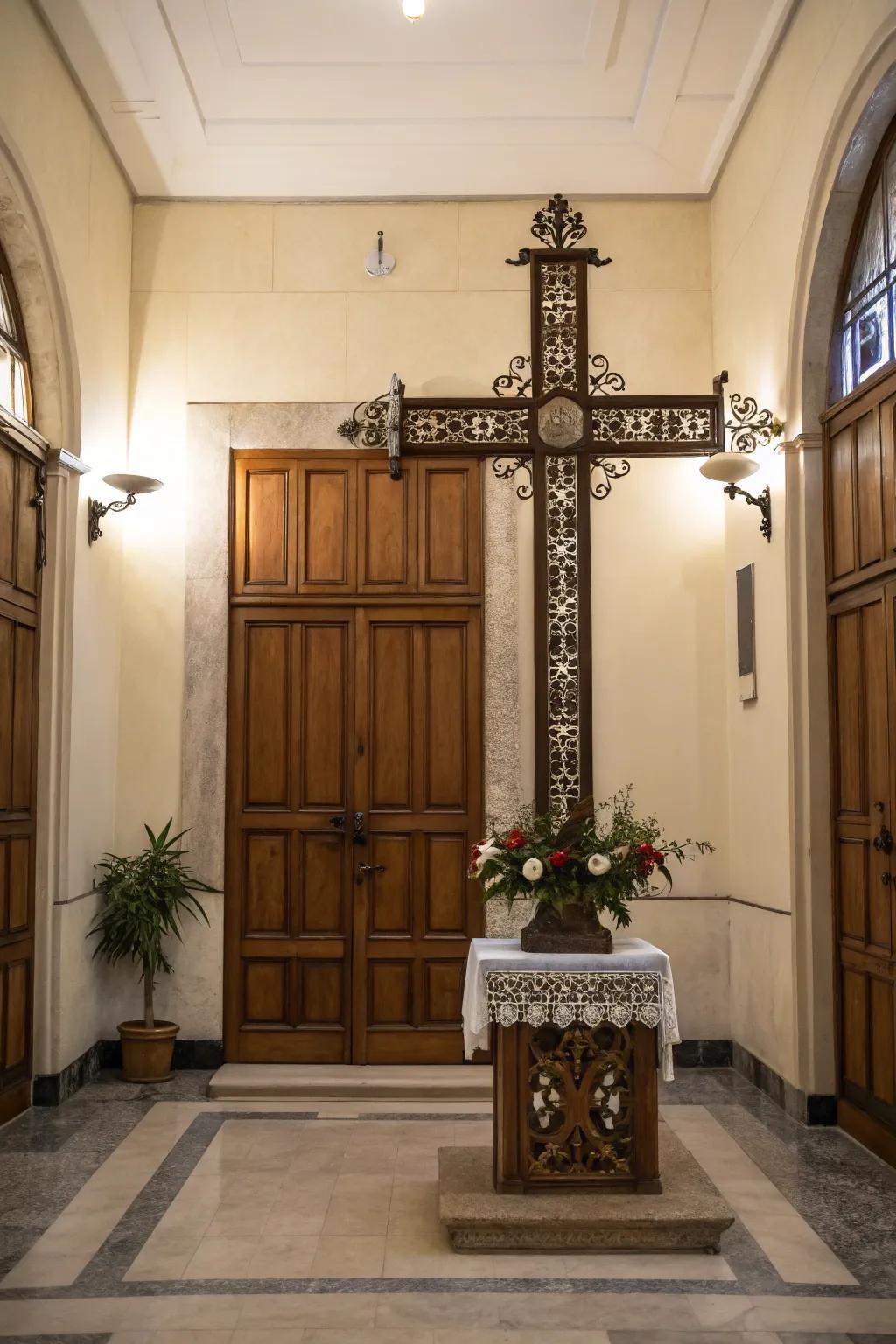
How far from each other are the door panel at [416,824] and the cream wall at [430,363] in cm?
38

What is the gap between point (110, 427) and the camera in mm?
6895

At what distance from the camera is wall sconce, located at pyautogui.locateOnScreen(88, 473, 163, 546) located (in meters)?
6.32

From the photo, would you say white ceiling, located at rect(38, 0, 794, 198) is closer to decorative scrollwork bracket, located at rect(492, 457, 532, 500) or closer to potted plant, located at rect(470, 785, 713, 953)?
decorative scrollwork bracket, located at rect(492, 457, 532, 500)

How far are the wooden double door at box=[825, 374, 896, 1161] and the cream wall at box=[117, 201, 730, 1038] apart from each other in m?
1.41

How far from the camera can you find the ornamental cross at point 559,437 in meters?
7.04

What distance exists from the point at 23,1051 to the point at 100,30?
4841 millimetres

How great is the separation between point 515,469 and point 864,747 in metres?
2.77

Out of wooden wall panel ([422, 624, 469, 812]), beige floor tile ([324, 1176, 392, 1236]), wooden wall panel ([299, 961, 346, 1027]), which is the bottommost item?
beige floor tile ([324, 1176, 392, 1236])

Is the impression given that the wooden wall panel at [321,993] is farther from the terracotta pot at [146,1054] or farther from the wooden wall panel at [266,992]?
the terracotta pot at [146,1054]

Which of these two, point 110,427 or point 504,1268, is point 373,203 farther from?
point 504,1268

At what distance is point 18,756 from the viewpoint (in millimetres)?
5852

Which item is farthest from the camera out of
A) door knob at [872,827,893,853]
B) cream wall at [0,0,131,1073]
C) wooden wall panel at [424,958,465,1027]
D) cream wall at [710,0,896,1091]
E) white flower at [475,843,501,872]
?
wooden wall panel at [424,958,465,1027]

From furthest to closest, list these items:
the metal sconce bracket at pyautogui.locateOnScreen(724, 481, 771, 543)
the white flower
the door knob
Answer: the metal sconce bracket at pyautogui.locateOnScreen(724, 481, 771, 543) < the door knob < the white flower

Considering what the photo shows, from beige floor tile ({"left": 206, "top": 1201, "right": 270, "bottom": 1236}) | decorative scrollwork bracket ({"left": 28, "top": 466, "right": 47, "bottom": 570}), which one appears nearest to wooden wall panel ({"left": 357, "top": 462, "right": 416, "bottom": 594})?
decorative scrollwork bracket ({"left": 28, "top": 466, "right": 47, "bottom": 570})
